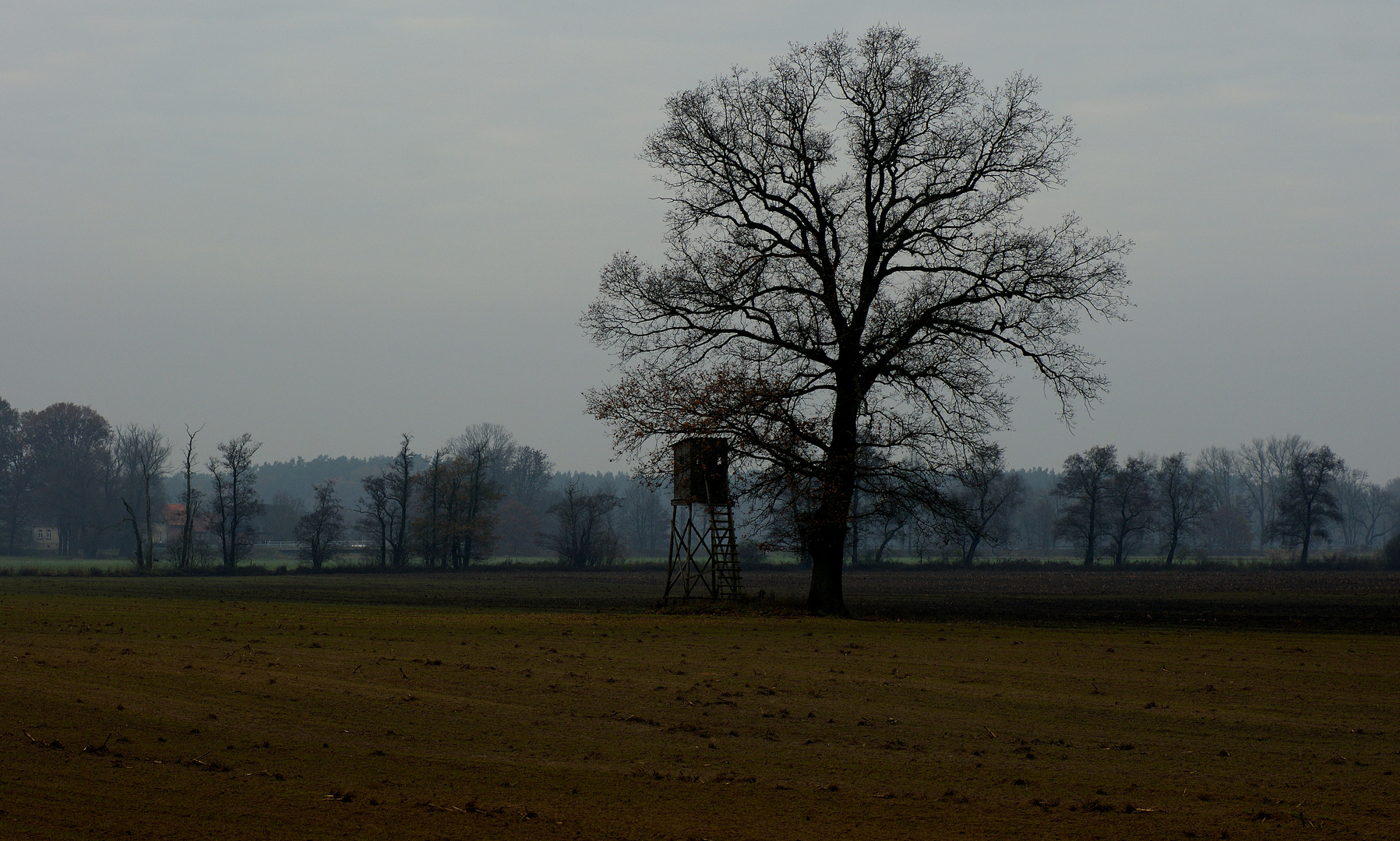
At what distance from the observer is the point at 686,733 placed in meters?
11.6

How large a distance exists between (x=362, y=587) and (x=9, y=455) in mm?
96459

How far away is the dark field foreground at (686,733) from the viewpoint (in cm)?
807

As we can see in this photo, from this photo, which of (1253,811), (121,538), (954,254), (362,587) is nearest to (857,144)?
(954,254)

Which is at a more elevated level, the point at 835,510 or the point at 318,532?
the point at 835,510

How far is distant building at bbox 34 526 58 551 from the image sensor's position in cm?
14139

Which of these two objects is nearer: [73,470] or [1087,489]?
[1087,489]

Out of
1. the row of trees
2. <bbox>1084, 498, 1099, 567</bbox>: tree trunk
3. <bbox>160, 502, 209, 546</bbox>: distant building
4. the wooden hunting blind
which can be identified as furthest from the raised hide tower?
<bbox>160, 502, 209, 546</bbox>: distant building

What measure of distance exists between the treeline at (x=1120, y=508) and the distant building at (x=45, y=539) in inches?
4182

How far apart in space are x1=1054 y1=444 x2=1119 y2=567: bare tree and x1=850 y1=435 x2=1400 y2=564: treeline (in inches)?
4.0

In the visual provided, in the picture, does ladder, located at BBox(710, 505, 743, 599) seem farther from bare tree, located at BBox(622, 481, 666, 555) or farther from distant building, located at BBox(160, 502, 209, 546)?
bare tree, located at BBox(622, 481, 666, 555)

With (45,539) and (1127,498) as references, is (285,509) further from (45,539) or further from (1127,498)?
(1127,498)

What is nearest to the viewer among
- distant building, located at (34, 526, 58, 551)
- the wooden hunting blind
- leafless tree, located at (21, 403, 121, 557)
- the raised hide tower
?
the wooden hunting blind

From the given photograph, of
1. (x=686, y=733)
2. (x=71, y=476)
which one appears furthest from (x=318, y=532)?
(x=686, y=733)

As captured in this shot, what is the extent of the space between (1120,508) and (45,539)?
5580 inches
